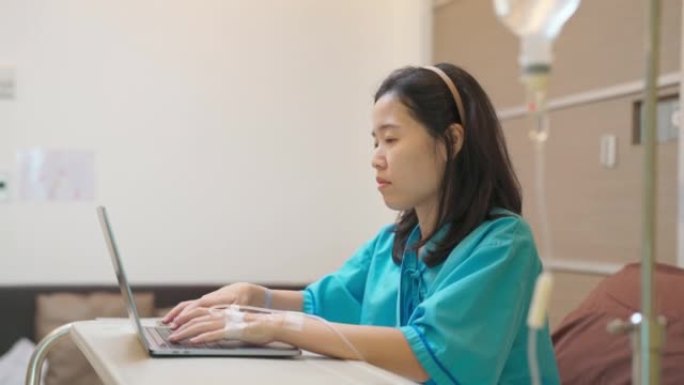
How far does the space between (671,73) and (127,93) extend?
1911mm

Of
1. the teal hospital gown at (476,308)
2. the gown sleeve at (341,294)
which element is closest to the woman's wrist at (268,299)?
the gown sleeve at (341,294)

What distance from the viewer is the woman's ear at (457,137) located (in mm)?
1434

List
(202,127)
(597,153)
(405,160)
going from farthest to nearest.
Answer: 1. (202,127)
2. (597,153)
3. (405,160)

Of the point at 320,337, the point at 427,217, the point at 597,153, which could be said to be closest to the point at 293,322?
the point at 320,337

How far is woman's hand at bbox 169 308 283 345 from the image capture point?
119cm

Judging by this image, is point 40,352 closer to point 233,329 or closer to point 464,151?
point 233,329

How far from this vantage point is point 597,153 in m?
2.31

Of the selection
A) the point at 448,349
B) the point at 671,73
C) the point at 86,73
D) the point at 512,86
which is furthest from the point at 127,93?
the point at 448,349

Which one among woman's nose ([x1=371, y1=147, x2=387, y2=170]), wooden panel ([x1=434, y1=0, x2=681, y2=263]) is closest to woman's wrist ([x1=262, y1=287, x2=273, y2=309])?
woman's nose ([x1=371, y1=147, x2=387, y2=170])

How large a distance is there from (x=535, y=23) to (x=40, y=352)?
3.73ft

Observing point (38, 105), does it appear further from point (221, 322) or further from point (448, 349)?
point (448, 349)

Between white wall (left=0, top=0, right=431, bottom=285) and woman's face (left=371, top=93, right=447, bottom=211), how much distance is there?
1.82m

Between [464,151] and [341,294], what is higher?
[464,151]

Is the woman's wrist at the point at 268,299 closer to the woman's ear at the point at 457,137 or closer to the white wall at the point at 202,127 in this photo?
the woman's ear at the point at 457,137
